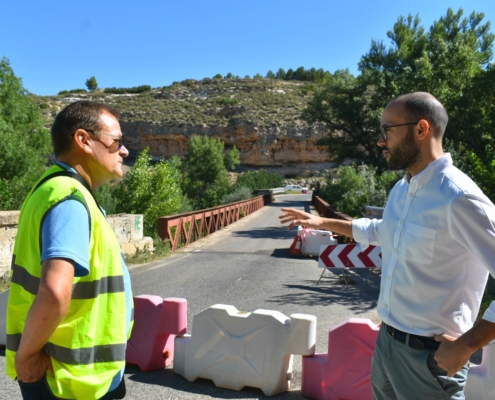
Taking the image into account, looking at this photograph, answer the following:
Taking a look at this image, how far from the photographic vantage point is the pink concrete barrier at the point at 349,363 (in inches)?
145

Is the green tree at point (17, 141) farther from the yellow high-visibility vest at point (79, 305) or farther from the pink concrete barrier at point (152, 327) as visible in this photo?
the yellow high-visibility vest at point (79, 305)

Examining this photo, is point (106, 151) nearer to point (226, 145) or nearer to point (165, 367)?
point (165, 367)

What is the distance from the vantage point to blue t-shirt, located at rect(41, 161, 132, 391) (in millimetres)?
1638

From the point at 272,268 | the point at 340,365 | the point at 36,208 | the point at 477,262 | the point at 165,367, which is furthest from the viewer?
the point at 272,268

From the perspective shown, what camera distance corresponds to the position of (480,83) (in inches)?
600

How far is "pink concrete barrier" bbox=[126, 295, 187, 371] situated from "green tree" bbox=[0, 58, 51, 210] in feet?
48.3

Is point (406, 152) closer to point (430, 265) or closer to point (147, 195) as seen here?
point (430, 265)

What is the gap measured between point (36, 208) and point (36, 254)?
17 cm

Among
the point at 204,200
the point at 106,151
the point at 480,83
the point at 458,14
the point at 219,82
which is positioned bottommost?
the point at 204,200

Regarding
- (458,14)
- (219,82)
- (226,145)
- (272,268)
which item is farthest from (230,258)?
(219,82)

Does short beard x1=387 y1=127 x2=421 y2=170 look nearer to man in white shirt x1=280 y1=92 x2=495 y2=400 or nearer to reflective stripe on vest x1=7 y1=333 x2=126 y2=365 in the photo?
man in white shirt x1=280 y1=92 x2=495 y2=400

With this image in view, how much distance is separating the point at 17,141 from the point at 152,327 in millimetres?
21293

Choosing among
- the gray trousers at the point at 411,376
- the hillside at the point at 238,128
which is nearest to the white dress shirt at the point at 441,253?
the gray trousers at the point at 411,376

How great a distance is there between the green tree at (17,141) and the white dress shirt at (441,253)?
17597mm
